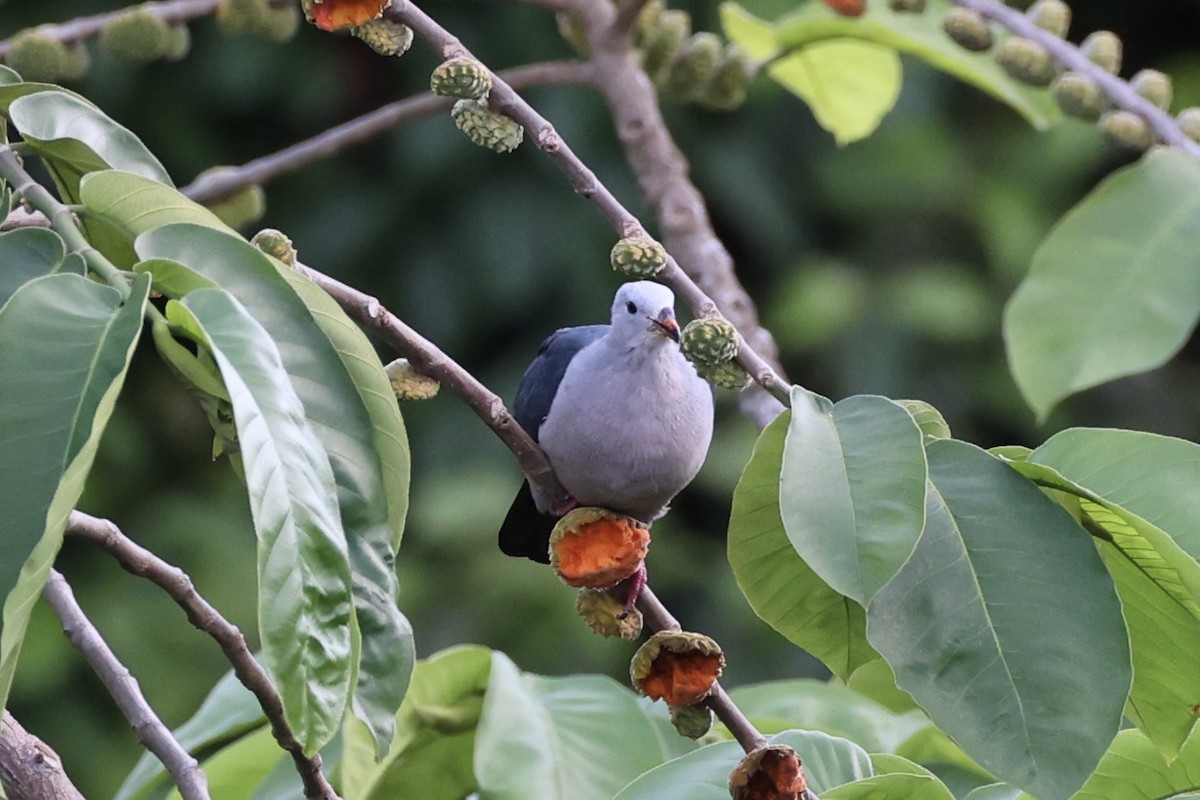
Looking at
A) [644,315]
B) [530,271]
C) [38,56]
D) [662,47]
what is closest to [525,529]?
[644,315]

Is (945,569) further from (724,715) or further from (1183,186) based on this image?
(1183,186)

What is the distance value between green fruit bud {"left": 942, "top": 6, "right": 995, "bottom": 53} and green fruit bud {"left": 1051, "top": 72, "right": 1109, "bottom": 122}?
10 centimetres

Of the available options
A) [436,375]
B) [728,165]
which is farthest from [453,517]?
[436,375]

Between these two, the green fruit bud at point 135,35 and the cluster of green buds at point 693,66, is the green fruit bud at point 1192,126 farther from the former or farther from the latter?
the green fruit bud at point 135,35

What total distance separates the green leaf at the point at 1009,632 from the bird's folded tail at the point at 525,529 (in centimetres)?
54

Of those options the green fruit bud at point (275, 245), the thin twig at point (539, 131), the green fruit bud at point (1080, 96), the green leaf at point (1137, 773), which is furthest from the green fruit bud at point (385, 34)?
the green fruit bud at point (1080, 96)

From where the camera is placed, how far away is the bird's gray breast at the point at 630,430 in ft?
3.34

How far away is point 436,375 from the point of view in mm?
754

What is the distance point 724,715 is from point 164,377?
2641 mm

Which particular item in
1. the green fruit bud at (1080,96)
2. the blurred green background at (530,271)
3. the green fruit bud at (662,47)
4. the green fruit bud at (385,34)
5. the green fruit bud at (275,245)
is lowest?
the blurred green background at (530,271)

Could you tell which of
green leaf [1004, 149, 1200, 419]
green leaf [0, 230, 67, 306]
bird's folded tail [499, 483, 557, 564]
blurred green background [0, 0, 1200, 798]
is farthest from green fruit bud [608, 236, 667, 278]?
blurred green background [0, 0, 1200, 798]

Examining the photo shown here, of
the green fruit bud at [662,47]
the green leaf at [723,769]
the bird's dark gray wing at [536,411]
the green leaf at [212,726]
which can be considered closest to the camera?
the green leaf at [723,769]

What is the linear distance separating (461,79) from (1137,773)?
0.53m

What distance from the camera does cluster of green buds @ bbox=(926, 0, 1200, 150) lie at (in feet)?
4.10
